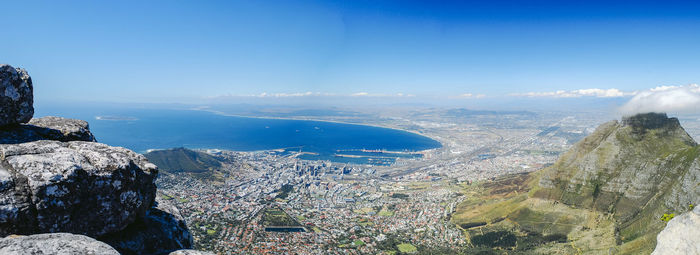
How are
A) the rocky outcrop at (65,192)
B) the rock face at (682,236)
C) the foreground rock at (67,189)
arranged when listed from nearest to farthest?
1. the rocky outcrop at (65,192)
2. the foreground rock at (67,189)
3. the rock face at (682,236)

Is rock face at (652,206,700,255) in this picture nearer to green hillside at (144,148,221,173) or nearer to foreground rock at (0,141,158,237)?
foreground rock at (0,141,158,237)

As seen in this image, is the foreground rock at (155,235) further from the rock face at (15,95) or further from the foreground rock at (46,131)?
the rock face at (15,95)

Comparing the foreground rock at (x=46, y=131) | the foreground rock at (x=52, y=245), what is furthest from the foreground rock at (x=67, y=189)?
the foreground rock at (x=46, y=131)

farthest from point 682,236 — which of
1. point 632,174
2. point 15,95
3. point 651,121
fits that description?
point 651,121

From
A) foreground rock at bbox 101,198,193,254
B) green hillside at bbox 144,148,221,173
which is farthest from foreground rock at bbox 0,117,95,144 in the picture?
green hillside at bbox 144,148,221,173

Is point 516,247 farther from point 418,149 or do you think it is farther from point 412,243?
point 418,149

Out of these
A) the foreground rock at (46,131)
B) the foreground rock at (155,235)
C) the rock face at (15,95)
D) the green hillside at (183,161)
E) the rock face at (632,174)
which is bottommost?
the green hillside at (183,161)

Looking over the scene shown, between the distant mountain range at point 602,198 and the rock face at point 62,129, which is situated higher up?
the rock face at point 62,129
